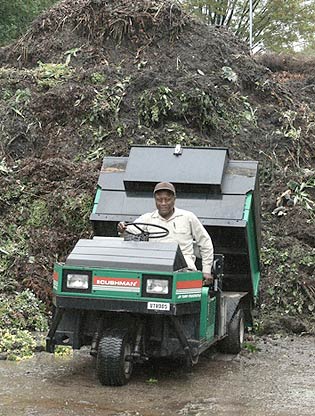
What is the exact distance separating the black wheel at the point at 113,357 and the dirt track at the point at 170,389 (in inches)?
4.0

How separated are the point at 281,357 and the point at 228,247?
1.43m

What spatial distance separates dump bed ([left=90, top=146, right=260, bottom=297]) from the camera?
9359mm

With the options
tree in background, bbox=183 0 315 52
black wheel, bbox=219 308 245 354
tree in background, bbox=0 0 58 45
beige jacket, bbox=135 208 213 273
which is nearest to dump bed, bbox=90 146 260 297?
black wheel, bbox=219 308 245 354

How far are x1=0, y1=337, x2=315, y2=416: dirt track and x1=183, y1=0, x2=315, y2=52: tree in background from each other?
27.2 meters

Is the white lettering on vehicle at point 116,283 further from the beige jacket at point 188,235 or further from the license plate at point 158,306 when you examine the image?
the beige jacket at point 188,235

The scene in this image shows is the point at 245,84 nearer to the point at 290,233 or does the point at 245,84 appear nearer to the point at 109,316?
the point at 290,233

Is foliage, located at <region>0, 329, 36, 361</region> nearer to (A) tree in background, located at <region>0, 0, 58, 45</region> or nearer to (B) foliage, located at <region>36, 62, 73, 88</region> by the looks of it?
(B) foliage, located at <region>36, 62, 73, 88</region>

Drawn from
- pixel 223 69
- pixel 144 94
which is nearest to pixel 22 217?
pixel 144 94

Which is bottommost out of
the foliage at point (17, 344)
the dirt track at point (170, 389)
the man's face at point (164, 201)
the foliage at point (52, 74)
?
the foliage at point (17, 344)

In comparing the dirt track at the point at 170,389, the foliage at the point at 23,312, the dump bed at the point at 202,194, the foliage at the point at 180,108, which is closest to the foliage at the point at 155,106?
the foliage at the point at 180,108

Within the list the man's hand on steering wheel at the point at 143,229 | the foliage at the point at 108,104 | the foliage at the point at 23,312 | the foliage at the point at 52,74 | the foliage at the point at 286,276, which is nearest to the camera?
the man's hand on steering wheel at the point at 143,229

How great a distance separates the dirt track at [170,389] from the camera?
671cm

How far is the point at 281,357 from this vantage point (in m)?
9.12

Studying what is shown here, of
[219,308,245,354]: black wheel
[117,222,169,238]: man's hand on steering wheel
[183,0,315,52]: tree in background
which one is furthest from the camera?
[183,0,315,52]: tree in background
